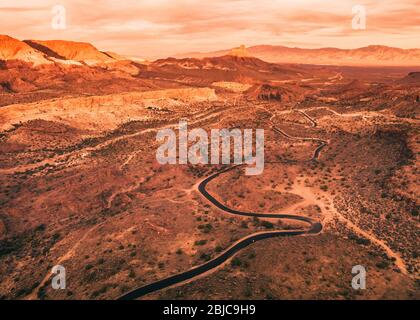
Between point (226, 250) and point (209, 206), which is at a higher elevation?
point (209, 206)

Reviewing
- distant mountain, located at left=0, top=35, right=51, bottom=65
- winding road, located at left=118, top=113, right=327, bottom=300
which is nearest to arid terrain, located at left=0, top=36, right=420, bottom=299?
winding road, located at left=118, top=113, right=327, bottom=300

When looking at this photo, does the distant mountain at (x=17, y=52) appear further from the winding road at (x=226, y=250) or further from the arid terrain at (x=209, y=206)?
the winding road at (x=226, y=250)

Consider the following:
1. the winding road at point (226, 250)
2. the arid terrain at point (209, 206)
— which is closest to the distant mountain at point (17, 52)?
the arid terrain at point (209, 206)

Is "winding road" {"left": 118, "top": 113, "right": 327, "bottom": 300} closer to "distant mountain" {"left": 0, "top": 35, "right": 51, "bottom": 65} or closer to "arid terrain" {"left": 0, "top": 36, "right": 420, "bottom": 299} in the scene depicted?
"arid terrain" {"left": 0, "top": 36, "right": 420, "bottom": 299}

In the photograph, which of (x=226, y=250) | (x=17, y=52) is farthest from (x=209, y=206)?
(x=17, y=52)

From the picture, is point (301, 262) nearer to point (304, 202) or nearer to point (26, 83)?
point (304, 202)

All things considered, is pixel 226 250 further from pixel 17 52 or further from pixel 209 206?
pixel 17 52
